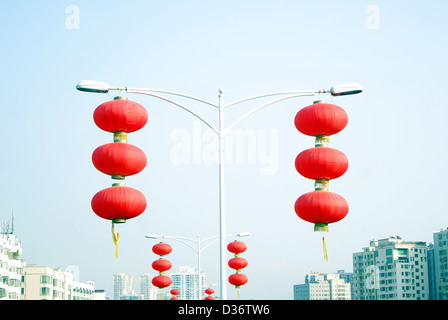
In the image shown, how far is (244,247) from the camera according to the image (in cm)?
2478

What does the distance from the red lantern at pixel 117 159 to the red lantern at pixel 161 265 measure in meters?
13.0

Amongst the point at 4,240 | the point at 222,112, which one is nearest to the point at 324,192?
the point at 222,112

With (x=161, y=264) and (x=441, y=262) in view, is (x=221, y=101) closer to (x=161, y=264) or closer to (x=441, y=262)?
(x=161, y=264)

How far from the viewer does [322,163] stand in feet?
40.1

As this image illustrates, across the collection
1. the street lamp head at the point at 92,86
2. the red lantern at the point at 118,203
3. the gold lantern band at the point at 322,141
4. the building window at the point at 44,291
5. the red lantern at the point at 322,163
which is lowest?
the building window at the point at 44,291

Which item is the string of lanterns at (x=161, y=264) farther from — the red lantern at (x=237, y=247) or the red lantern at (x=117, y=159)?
the red lantern at (x=117, y=159)

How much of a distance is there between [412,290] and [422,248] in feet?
23.0

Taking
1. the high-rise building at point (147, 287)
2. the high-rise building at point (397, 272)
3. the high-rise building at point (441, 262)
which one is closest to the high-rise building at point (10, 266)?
the high-rise building at point (397, 272)

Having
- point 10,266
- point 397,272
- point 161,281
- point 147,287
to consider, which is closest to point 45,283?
point 10,266

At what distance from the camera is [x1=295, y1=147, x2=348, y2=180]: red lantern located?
1225cm

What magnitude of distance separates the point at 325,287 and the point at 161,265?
432 feet

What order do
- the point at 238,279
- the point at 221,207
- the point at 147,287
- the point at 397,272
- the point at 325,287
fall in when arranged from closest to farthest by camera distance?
the point at 221,207 < the point at 238,279 < the point at 397,272 < the point at 325,287 < the point at 147,287

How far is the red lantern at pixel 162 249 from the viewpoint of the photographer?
24.8m
